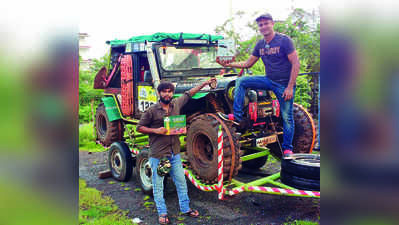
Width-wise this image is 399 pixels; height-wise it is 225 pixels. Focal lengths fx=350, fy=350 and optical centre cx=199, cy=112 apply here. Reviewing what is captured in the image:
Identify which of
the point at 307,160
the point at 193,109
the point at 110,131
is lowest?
the point at 307,160

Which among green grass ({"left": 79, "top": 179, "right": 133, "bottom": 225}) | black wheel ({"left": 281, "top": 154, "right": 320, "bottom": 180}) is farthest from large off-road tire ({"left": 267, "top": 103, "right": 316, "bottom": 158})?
green grass ({"left": 79, "top": 179, "right": 133, "bottom": 225})

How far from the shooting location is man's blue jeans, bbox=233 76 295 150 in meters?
5.03

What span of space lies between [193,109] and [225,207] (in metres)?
1.76

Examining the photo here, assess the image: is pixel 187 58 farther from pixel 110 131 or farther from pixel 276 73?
pixel 110 131

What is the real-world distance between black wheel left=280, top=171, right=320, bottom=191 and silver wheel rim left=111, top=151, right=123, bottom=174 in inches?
135

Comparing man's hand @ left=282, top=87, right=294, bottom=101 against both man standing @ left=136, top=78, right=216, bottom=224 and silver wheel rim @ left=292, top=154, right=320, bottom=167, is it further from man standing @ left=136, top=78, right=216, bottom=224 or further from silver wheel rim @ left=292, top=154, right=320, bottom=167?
man standing @ left=136, top=78, right=216, bottom=224

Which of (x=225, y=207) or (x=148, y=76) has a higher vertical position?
(x=148, y=76)

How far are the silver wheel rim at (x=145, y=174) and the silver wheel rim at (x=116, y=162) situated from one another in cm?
93

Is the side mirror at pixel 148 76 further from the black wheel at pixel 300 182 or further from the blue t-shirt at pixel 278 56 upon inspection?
the black wheel at pixel 300 182

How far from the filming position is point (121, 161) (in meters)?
6.70

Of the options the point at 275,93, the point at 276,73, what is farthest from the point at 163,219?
the point at 276,73
